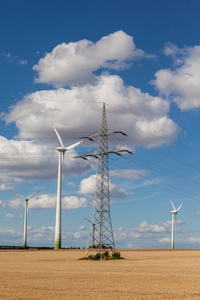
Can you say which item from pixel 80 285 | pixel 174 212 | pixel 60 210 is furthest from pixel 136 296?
pixel 174 212

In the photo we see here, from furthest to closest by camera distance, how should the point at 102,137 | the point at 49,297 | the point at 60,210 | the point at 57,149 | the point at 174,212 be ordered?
the point at 174,212
the point at 57,149
the point at 60,210
the point at 102,137
the point at 49,297

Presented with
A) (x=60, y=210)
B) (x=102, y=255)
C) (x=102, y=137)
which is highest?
(x=102, y=137)

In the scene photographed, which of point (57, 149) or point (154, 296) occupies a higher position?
point (57, 149)

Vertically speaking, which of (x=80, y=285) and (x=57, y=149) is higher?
(x=57, y=149)

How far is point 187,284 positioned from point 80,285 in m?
8.20

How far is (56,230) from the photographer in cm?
11731

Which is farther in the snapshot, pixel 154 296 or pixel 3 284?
pixel 3 284

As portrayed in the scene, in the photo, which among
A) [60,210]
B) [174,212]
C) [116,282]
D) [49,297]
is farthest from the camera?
[174,212]

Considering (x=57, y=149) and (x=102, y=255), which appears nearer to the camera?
(x=102, y=255)

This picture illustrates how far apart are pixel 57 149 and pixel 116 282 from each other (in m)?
94.0

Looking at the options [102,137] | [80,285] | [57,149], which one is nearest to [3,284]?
[80,285]

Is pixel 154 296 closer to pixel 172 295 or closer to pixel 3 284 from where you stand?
pixel 172 295

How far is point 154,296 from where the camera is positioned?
25984 mm

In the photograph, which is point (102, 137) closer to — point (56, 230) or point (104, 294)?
point (104, 294)
